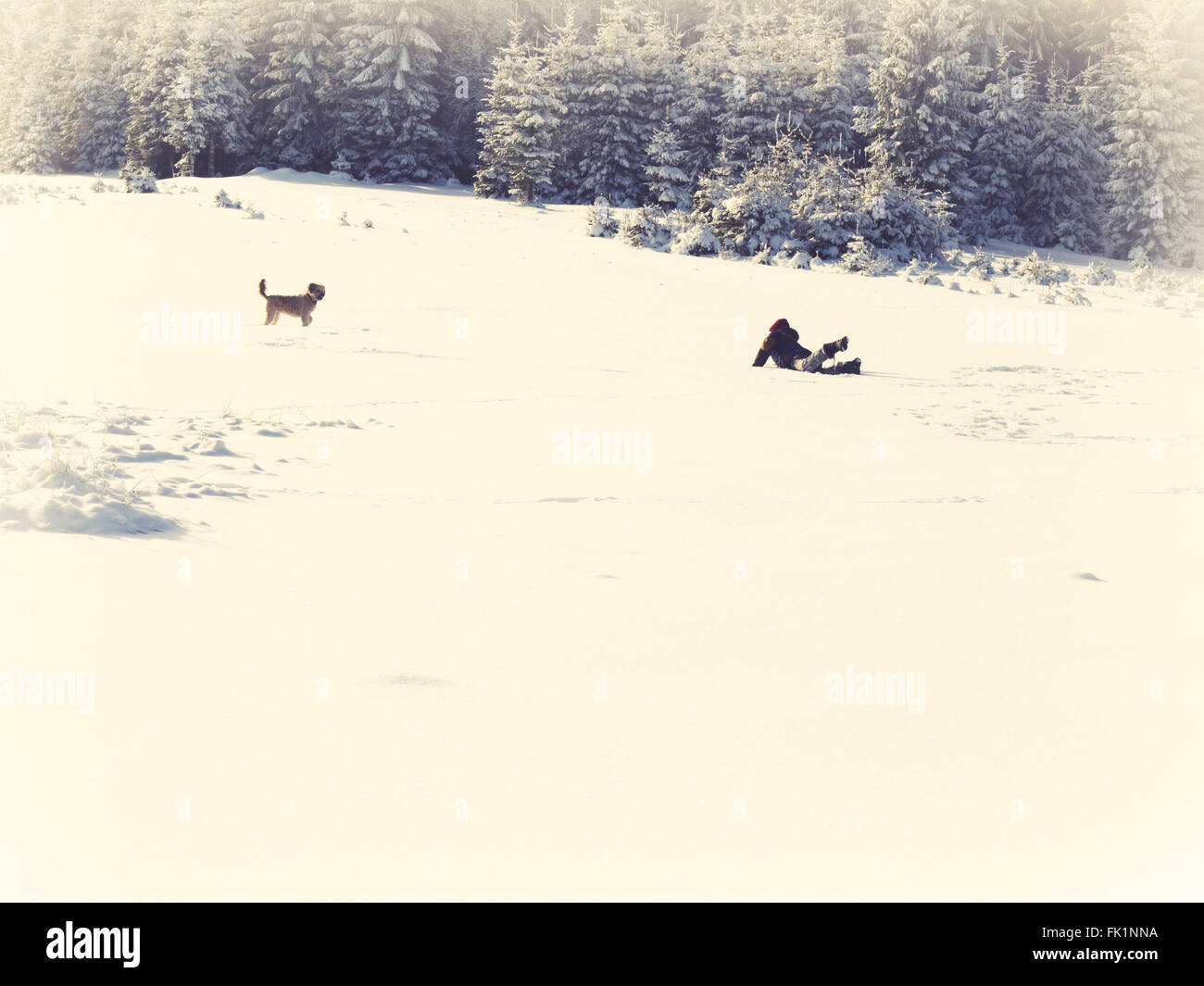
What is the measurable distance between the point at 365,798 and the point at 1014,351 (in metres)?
12.9

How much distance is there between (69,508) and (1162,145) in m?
38.2

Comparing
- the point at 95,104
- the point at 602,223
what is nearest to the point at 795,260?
the point at 602,223

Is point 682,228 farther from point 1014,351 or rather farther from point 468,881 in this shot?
point 468,881

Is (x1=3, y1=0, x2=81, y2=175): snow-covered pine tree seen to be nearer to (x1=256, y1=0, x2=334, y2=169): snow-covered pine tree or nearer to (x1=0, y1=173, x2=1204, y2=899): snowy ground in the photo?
(x1=256, y1=0, x2=334, y2=169): snow-covered pine tree

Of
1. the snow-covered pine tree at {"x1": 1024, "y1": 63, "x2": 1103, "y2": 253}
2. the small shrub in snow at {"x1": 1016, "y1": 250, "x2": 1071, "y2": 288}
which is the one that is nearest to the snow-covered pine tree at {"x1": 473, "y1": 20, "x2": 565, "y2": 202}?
the small shrub in snow at {"x1": 1016, "y1": 250, "x2": 1071, "y2": 288}

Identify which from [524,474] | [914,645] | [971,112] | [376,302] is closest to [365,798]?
[914,645]

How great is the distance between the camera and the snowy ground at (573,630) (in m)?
2.60

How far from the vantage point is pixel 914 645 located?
407 centimetres

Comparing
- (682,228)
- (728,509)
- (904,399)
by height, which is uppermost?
(682,228)

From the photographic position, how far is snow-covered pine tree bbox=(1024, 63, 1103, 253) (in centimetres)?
3419

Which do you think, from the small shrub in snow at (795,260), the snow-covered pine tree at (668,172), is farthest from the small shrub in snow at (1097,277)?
the snow-covered pine tree at (668,172)

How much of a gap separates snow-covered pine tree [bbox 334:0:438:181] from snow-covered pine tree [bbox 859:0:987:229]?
1523cm

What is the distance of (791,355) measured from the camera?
11984 millimetres

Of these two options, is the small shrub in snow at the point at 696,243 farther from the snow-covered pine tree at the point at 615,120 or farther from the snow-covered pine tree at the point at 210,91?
the snow-covered pine tree at the point at 210,91
